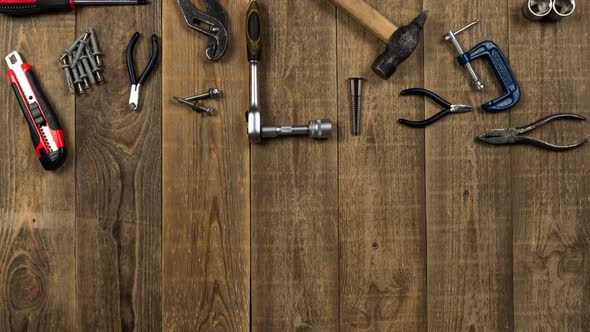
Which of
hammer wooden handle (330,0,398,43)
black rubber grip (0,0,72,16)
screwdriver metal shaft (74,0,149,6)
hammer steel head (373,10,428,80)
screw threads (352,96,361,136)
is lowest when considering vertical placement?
screw threads (352,96,361,136)

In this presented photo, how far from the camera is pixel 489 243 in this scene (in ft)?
4.56

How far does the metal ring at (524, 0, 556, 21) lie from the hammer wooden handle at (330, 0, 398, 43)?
35 cm

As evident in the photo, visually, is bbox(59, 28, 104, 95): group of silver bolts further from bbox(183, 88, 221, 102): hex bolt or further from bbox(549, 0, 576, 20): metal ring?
bbox(549, 0, 576, 20): metal ring

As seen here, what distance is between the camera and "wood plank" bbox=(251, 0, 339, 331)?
1.38 meters

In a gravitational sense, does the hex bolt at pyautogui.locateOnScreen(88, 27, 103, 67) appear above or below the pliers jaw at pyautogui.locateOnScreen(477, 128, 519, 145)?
above

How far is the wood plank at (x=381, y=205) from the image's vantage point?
4.54 feet

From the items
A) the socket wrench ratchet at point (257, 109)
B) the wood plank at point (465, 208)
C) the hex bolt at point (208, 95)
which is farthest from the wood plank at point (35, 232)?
the wood plank at point (465, 208)

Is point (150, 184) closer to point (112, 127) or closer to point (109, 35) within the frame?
point (112, 127)

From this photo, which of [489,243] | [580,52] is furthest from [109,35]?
[580,52]

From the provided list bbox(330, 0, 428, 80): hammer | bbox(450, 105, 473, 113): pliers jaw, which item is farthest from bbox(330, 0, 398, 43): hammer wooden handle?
bbox(450, 105, 473, 113): pliers jaw

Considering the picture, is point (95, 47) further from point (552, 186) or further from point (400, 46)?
point (552, 186)

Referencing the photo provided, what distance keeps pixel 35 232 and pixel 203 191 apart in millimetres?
458

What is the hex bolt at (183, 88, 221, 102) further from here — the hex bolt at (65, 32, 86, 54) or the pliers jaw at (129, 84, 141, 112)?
the hex bolt at (65, 32, 86, 54)

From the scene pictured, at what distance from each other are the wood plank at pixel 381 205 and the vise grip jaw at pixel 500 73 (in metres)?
0.13
